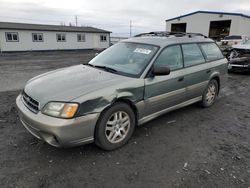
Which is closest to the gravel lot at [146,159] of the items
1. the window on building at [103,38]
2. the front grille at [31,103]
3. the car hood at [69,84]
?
the front grille at [31,103]

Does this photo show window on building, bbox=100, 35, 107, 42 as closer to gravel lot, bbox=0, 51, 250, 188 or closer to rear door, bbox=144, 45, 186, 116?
gravel lot, bbox=0, 51, 250, 188

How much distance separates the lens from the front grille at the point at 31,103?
105 inches

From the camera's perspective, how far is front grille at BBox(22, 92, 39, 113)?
8.71ft

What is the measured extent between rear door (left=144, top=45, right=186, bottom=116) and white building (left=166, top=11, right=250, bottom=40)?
27177 millimetres

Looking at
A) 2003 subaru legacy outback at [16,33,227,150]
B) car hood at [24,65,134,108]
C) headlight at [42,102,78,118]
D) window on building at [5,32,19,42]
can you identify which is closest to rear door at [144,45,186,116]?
2003 subaru legacy outback at [16,33,227,150]

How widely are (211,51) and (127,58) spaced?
236 centimetres

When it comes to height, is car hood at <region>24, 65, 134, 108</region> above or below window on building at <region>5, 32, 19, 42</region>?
below

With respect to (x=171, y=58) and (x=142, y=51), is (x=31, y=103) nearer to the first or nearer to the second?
(x=142, y=51)

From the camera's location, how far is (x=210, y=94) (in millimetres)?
4828

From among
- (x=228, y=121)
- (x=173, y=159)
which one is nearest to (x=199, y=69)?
(x=228, y=121)

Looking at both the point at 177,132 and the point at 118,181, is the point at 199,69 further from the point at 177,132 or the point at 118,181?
the point at 118,181

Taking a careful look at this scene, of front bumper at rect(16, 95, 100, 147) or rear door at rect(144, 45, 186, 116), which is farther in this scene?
rear door at rect(144, 45, 186, 116)

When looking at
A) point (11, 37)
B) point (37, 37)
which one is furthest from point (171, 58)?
point (37, 37)

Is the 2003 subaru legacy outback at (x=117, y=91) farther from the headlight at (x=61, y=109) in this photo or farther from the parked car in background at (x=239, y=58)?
the parked car in background at (x=239, y=58)
